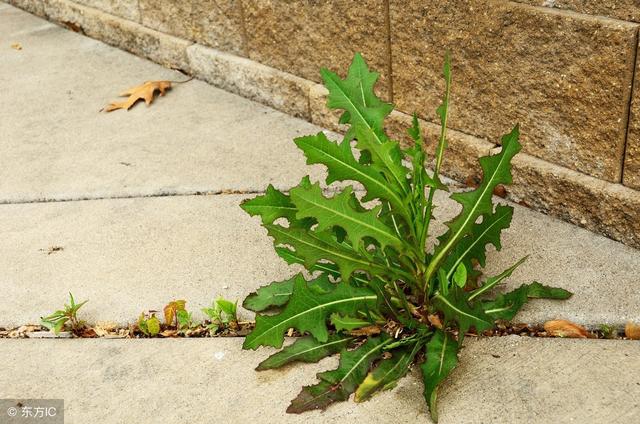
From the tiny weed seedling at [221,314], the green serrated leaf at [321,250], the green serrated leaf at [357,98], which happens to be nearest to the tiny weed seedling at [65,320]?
the tiny weed seedling at [221,314]

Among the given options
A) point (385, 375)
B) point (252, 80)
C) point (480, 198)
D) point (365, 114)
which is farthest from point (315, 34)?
point (385, 375)

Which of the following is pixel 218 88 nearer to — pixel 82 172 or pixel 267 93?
pixel 267 93

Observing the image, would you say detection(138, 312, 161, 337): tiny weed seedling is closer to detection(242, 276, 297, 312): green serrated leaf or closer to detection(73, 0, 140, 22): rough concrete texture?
detection(242, 276, 297, 312): green serrated leaf

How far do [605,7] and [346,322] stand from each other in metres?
1.22

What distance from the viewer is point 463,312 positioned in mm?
2227

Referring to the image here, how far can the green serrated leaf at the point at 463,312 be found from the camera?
221 cm

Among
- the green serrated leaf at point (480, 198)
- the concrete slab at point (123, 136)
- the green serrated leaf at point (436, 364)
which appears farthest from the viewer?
the concrete slab at point (123, 136)

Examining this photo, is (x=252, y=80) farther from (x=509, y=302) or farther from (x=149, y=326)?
(x=509, y=302)

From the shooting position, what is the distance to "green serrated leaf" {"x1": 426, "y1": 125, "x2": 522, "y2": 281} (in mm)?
2400

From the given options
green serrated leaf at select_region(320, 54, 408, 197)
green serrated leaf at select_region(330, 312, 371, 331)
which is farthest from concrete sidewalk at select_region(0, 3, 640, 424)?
green serrated leaf at select_region(320, 54, 408, 197)

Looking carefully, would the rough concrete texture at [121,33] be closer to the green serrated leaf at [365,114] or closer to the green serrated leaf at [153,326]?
the green serrated leaf at [365,114]

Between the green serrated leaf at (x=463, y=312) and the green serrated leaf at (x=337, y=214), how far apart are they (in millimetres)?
214

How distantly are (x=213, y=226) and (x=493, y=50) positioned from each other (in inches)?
45.1

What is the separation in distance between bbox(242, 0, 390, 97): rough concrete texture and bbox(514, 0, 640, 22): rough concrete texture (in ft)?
2.45
